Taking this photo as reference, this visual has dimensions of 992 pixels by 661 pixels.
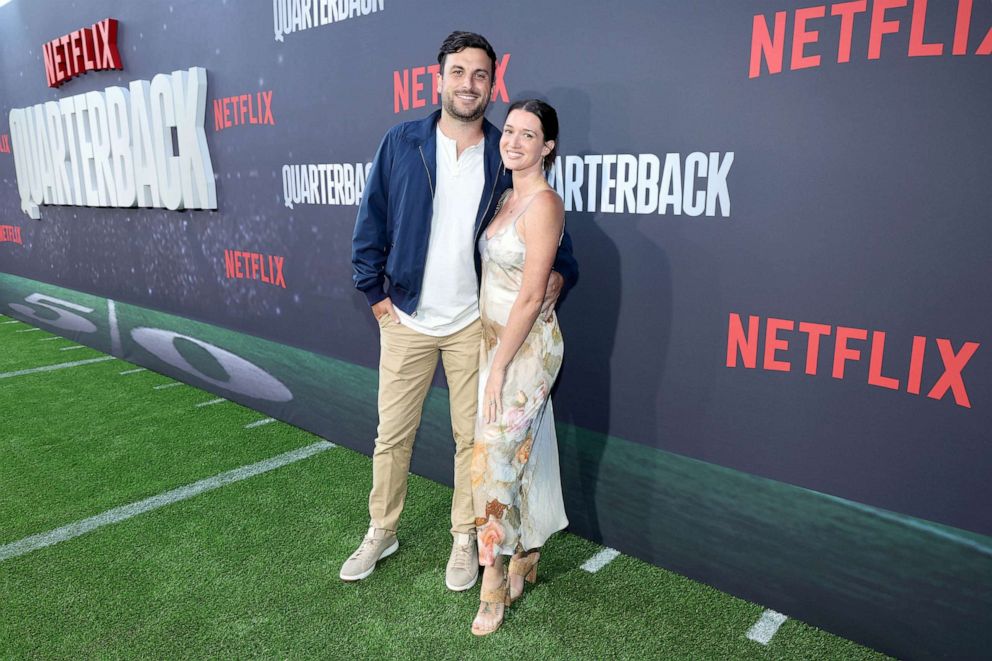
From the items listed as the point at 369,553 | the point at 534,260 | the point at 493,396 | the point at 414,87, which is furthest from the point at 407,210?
the point at 369,553

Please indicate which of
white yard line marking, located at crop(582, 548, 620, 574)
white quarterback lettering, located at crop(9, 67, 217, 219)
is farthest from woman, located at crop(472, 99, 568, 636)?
white quarterback lettering, located at crop(9, 67, 217, 219)

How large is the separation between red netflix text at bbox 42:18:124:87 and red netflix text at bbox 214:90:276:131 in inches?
45.7

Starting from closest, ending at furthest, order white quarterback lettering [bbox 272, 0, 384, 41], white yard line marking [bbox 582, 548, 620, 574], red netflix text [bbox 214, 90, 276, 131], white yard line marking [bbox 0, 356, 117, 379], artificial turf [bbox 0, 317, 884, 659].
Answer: artificial turf [bbox 0, 317, 884, 659] → white yard line marking [bbox 582, 548, 620, 574] → white quarterback lettering [bbox 272, 0, 384, 41] → red netflix text [bbox 214, 90, 276, 131] → white yard line marking [bbox 0, 356, 117, 379]

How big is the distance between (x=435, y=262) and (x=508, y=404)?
0.53 metres

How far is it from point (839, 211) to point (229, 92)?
3194 mm

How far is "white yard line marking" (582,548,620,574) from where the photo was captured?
245cm

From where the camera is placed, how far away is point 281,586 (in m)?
2.31

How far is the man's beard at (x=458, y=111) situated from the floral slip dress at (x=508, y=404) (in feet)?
1.20

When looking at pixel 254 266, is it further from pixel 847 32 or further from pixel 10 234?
pixel 10 234

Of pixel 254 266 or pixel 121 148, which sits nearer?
pixel 254 266

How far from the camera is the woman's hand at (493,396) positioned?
1970mm

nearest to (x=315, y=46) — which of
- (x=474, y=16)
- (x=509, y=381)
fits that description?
(x=474, y=16)

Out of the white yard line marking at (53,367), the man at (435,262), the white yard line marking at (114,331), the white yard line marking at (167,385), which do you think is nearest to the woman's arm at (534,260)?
the man at (435,262)

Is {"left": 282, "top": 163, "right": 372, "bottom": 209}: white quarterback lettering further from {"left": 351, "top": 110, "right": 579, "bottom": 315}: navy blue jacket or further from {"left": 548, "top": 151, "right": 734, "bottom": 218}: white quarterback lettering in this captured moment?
{"left": 548, "top": 151, "right": 734, "bottom": 218}: white quarterback lettering
